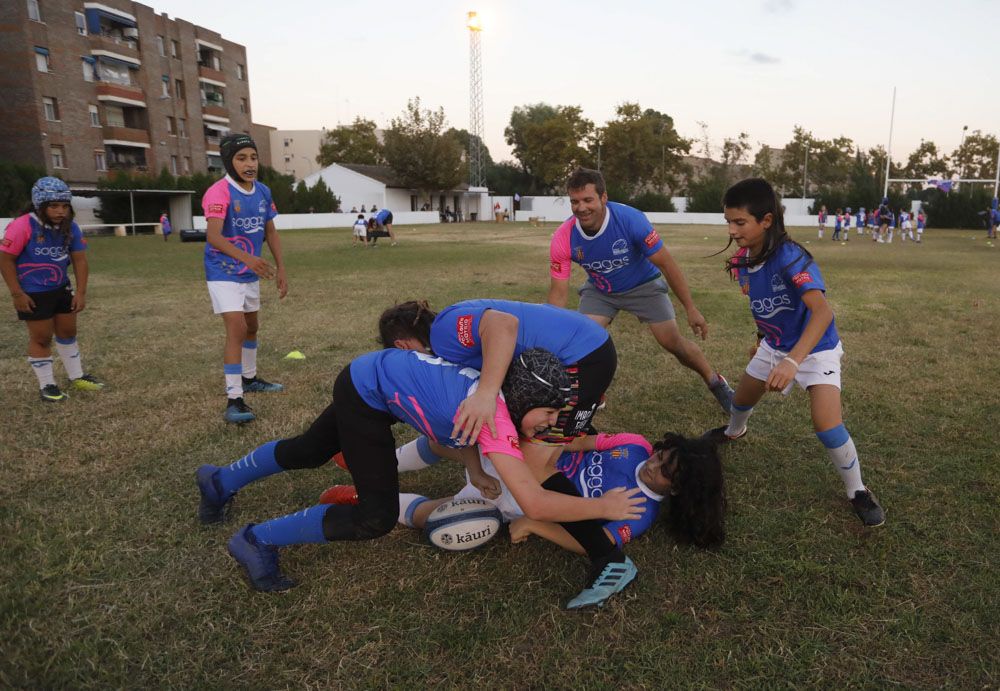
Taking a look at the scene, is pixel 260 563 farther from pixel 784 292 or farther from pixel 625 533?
pixel 784 292

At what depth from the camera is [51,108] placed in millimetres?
40500

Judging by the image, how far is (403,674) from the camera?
2.48 meters

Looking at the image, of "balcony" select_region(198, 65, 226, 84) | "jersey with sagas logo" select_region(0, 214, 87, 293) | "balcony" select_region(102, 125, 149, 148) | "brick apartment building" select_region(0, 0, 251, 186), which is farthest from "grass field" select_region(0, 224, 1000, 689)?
"balcony" select_region(198, 65, 226, 84)

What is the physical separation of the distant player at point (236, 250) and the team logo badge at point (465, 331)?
3063 mm

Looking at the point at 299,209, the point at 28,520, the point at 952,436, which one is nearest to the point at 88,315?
the point at 28,520

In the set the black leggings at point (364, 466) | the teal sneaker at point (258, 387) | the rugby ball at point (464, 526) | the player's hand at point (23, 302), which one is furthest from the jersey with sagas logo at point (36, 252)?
the rugby ball at point (464, 526)

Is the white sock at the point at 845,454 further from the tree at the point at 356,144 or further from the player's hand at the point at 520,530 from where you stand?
the tree at the point at 356,144

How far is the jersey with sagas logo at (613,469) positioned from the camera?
3393 mm

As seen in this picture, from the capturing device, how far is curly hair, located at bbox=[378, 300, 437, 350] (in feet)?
9.82

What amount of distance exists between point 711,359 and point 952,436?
2.64m

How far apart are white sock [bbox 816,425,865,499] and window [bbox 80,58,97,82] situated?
2043 inches

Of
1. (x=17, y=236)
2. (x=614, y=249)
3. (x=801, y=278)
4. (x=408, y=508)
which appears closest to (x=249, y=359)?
(x=17, y=236)

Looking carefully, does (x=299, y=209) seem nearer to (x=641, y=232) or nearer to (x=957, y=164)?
(x=641, y=232)

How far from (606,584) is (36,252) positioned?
19.0 feet
